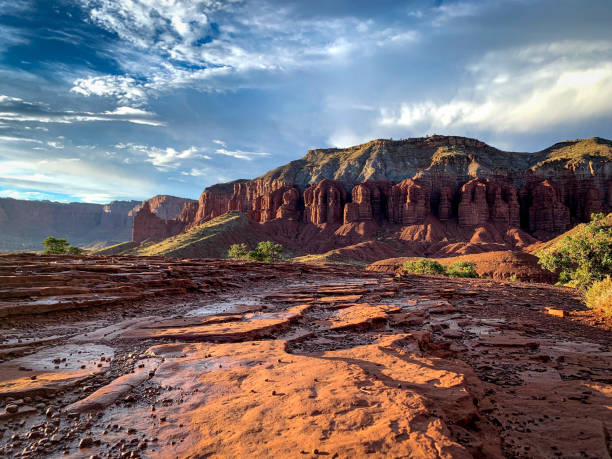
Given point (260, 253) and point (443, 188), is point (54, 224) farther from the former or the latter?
point (443, 188)

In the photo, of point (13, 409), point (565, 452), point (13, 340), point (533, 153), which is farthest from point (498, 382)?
point (533, 153)

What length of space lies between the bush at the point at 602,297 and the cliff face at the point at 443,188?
67.8 m

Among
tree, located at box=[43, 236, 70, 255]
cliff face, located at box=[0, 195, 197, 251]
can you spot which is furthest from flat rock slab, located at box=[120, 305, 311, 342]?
cliff face, located at box=[0, 195, 197, 251]

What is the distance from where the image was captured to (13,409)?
11.6ft

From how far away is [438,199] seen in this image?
88.4m

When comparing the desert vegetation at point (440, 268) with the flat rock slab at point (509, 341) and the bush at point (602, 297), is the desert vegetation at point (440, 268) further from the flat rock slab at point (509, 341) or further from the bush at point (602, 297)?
the flat rock slab at point (509, 341)

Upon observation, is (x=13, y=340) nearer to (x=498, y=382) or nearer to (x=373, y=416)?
(x=373, y=416)

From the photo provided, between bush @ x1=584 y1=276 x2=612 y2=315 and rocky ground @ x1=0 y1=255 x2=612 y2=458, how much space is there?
26.8 inches

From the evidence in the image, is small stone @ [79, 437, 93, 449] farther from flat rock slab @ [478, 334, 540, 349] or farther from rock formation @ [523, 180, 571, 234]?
rock formation @ [523, 180, 571, 234]

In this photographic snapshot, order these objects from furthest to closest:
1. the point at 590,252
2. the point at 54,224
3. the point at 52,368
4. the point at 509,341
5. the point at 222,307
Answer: the point at 54,224
the point at 590,252
the point at 222,307
the point at 509,341
the point at 52,368

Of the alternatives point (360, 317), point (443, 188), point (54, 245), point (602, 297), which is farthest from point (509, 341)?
point (443, 188)

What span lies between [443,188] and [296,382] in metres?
91.4

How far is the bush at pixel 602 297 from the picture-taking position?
965 centimetres

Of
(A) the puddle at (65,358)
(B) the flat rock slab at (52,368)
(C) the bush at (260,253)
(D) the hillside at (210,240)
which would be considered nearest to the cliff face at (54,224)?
(D) the hillside at (210,240)
